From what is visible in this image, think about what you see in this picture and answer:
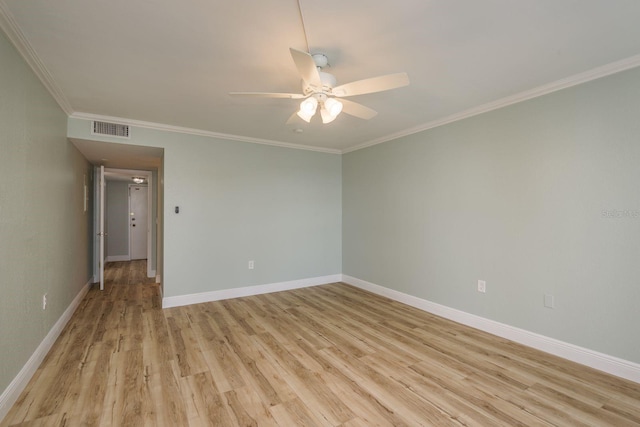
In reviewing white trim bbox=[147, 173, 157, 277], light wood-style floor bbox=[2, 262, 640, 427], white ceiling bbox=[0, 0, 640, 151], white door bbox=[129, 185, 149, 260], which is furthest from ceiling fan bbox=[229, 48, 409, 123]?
white door bbox=[129, 185, 149, 260]

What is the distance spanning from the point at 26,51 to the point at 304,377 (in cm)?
305

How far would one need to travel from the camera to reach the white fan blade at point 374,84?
5.99 ft

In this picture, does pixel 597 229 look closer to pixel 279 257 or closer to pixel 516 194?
pixel 516 194

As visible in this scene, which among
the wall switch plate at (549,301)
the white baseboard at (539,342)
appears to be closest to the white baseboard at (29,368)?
the white baseboard at (539,342)

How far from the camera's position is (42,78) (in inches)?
95.1

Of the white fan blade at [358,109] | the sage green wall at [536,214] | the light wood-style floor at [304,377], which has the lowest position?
the light wood-style floor at [304,377]

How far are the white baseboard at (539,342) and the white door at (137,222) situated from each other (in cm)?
724

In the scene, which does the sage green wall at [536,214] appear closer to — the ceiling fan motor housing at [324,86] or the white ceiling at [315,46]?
the white ceiling at [315,46]

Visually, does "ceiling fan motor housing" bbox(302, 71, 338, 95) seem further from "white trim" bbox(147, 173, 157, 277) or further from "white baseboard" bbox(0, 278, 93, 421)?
"white trim" bbox(147, 173, 157, 277)

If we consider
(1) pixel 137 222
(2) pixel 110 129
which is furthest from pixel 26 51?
(1) pixel 137 222

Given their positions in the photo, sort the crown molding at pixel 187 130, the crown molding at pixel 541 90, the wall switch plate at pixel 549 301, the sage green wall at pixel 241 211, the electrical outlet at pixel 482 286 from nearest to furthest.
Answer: the crown molding at pixel 541 90, the wall switch plate at pixel 549 301, the electrical outlet at pixel 482 286, the crown molding at pixel 187 130, the sage green wall at pixel 241 211

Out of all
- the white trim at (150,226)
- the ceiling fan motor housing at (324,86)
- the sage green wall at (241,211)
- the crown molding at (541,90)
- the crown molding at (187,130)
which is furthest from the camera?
the white trim at (150,226)

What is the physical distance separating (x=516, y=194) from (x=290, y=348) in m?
2.64

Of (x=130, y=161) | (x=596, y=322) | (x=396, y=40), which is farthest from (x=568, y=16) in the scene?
(x=130, y=161)
